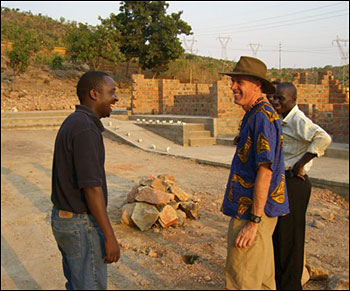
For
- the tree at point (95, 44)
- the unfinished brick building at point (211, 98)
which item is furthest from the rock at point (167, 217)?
the tree at point (95, 44)

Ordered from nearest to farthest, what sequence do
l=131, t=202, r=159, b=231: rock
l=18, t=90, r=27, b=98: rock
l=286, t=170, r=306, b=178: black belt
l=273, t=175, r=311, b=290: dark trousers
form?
l=273, t=175, r=311, b=290: dark trousers, l=286, t=170, r=306, b=178: black belt, l=131, t=202, r=159, b=231: rock, l=18, t=90, r=27, b=98: rock

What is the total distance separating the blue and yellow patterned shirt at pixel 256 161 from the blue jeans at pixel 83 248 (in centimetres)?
77

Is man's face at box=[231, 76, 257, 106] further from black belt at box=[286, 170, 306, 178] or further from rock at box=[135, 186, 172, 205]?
rock at box=[135, 186, 172, 205]

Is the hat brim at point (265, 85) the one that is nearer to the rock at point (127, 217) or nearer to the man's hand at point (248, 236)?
the man's hand at point (248, 236)

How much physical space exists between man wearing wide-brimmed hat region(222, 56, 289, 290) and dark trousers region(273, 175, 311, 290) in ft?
1.83

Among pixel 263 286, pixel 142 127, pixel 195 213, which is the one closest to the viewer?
pixel 263 286

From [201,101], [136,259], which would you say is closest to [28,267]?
[136,259]

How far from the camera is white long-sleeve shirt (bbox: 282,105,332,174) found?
2820mm

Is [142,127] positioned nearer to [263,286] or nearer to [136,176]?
[136,176]

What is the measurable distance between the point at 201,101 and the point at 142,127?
2691 mm

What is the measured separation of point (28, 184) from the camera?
6699 mm

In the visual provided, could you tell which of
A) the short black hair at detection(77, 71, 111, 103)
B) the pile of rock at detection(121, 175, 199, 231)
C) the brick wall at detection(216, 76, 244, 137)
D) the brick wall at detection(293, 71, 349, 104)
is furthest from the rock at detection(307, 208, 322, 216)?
the brick wall at detection(293, 71, 349, 104)

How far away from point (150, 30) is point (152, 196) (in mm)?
23139

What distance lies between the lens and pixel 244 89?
2139 mm
